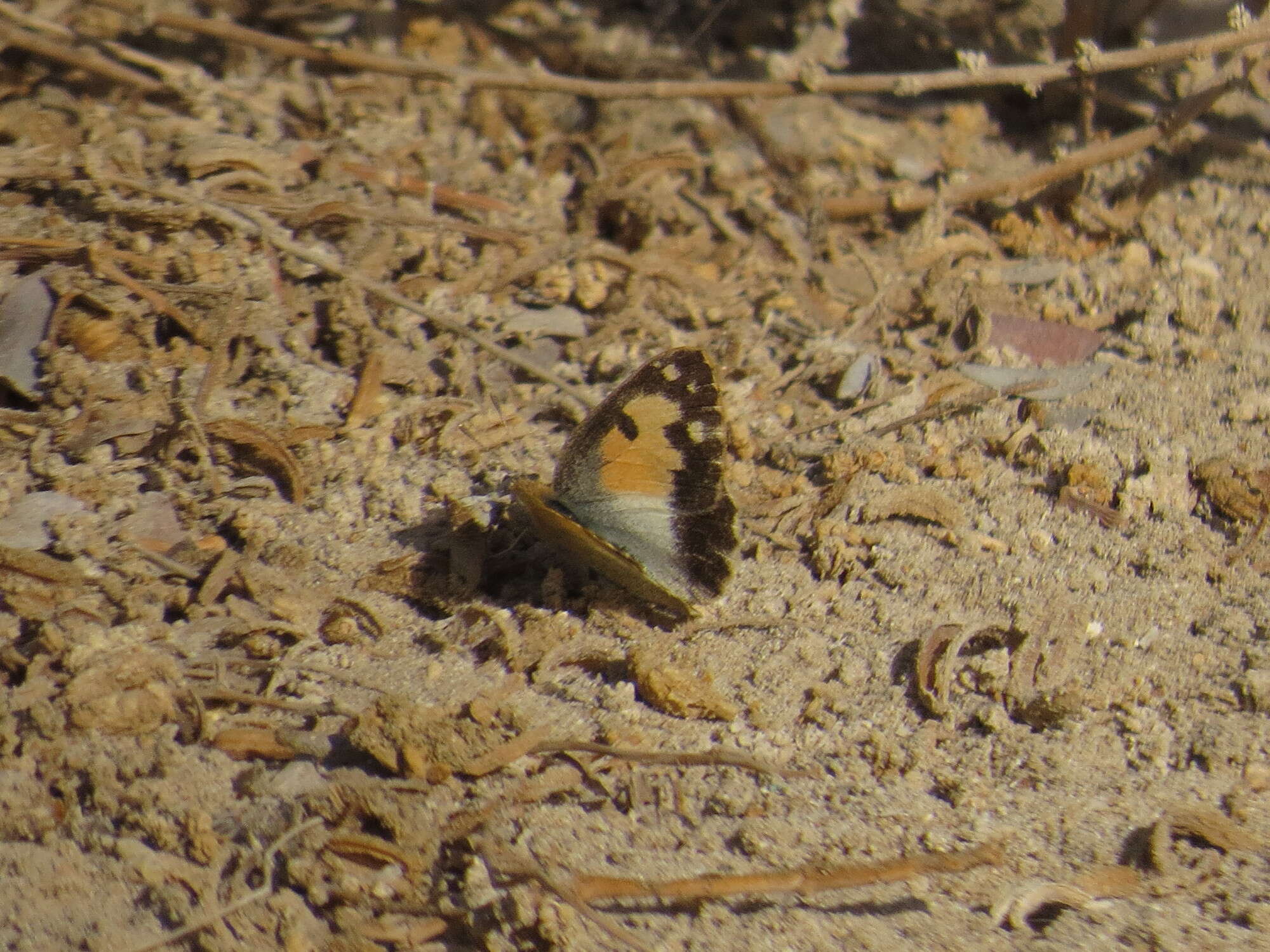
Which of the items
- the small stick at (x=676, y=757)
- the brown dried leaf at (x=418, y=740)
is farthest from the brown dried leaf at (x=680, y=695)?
the brown dried leaf at (x=418, y=740)

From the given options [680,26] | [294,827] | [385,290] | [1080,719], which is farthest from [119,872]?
[680,26]

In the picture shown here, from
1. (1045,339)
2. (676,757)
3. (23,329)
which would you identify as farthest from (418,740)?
(1045,339)

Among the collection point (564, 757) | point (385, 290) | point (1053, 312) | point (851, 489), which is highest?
point (1053, 312)

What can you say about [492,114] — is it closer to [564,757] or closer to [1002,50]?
[1002,50]

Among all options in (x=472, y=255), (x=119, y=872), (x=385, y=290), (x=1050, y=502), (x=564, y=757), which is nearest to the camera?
(x=119, y=872)

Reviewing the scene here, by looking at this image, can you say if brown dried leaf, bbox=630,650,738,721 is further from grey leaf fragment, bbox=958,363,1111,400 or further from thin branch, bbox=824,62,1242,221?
thin branch, bbox=824,62,1242,221

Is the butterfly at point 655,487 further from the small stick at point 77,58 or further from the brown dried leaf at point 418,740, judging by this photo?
the small stick at point 77,58
